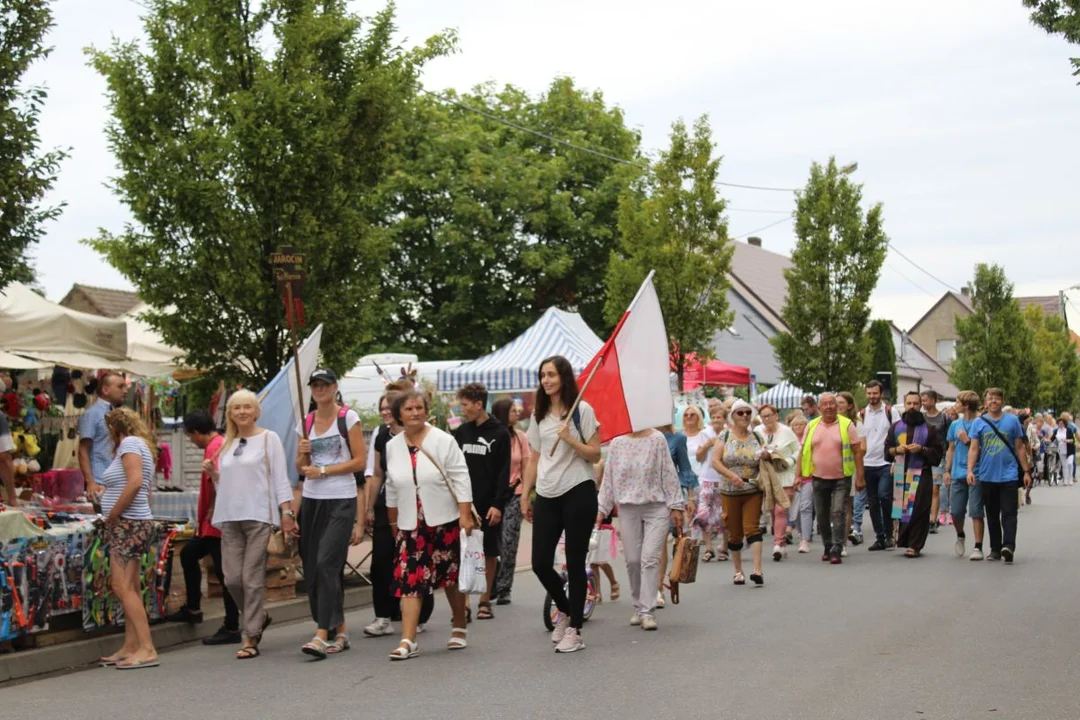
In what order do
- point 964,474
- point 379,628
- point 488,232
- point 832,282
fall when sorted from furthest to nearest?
point 488,232 < point 832,282 < point 964,474 < point 379,628

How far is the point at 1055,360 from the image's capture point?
72.2m

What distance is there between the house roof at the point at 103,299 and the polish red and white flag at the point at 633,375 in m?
42.2

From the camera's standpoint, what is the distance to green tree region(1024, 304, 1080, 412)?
6856 centimetres

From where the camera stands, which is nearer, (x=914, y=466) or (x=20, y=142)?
(x=20, y=142)

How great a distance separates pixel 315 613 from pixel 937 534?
11882 millimetres

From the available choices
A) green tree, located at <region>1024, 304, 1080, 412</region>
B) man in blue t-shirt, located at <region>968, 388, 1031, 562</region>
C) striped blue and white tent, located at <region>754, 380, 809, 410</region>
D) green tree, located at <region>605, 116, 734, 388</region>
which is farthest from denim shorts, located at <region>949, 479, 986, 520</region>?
green tree, located at <region>1024, 304, 1080, 412</region>

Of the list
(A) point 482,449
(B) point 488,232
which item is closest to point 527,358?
(A) point 482,449

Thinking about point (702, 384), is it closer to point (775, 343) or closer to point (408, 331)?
point (775, 343)

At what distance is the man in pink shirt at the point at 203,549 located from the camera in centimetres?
1027

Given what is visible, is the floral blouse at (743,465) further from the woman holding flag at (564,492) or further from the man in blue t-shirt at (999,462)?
the woman holding flag at (564,492)

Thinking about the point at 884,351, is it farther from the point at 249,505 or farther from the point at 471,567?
the point at 249,505

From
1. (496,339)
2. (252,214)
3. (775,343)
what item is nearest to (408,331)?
(496,339)

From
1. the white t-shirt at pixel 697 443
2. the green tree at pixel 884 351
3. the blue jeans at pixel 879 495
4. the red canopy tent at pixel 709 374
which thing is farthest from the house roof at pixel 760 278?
the white t-shirt at pixel 697 443

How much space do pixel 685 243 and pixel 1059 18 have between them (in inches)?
681
